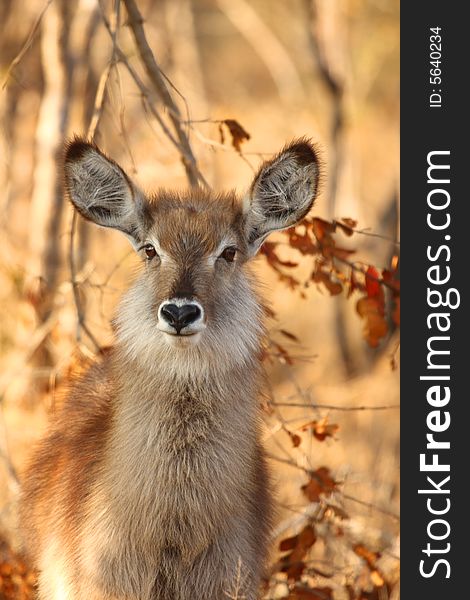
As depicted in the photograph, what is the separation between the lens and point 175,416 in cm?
549

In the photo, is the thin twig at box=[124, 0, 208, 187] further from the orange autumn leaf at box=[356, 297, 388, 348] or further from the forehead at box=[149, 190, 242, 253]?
the orange autumn leaf at box=[356, 297, 388, 348]

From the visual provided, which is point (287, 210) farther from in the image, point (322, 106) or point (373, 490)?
point (322, 106)

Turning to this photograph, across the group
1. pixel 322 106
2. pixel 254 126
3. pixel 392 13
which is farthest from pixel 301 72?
pixel 322 106

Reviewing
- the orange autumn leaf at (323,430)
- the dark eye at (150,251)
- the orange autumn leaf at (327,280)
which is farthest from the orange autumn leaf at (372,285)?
the dark eye at (150,251)

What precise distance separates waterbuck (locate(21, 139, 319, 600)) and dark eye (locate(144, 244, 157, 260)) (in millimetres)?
19

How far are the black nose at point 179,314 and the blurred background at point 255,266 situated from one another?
1.42 meters

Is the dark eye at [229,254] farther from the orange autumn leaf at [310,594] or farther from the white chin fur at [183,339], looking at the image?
the orange autumn leaf at [310,594]

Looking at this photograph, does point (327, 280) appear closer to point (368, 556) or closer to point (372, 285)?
point (372, 285)

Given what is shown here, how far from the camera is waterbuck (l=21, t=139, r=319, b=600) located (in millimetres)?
5438

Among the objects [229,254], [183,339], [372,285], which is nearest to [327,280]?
[372,285]

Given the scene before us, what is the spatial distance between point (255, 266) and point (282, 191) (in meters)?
1.51

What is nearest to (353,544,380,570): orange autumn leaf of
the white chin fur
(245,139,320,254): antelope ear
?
(245,139,320,254): antelope ear

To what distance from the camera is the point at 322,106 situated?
47.9 ft

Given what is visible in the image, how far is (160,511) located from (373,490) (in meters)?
3.93
